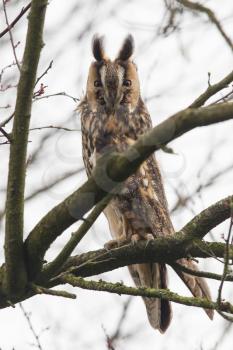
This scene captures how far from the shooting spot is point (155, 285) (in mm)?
4656

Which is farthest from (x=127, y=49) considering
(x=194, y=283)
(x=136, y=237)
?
(x=194, y=283)

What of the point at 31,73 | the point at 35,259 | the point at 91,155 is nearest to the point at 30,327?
the point at 91,155

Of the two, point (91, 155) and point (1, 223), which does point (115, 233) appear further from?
→ point (1, 223)

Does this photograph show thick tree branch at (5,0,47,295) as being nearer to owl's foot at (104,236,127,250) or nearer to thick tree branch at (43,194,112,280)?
thick tree branch at (43,194,112,280)

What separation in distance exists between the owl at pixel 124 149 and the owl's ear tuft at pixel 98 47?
76mm

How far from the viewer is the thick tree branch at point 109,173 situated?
93.3 inches

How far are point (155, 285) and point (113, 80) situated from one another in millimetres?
1477

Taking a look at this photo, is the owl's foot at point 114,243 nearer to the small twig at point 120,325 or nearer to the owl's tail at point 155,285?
the owl's tail at point 155,285

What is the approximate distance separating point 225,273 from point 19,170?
1046 millimetres

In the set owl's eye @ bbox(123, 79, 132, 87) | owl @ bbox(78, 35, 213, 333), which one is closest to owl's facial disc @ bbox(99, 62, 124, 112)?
owl @ bbox(78, 35, 213, 333)

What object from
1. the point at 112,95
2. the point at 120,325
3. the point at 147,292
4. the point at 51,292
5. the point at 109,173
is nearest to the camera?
the point at 109,173

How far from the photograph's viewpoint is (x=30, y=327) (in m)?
4.73

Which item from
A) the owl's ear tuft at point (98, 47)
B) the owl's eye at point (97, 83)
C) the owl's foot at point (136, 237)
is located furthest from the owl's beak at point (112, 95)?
the owl's foot at point (136, 237)

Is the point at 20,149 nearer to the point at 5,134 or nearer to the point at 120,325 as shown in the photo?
the point at 5,134
